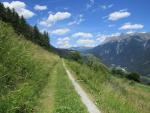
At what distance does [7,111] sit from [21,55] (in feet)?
15.0

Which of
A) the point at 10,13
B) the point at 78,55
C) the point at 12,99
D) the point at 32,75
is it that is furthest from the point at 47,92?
the point at 78,55

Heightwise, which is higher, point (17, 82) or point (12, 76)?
point (12, 76)

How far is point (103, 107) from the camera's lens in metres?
17.2

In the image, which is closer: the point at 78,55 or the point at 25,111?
the point at 25,111

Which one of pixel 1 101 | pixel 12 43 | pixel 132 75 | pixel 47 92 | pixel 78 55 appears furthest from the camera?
pixel 132 75

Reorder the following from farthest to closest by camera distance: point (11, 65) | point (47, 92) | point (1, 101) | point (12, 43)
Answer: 1. point (47, 92)
2. point (12, 43)
3. point (11, 65)
4. point (1, 101)

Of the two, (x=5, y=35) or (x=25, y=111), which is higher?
(x=5, y=35)

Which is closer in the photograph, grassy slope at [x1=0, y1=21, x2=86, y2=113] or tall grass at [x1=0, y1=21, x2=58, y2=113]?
tall grass at [x1=0, y1=21, x2=58, y2=113]

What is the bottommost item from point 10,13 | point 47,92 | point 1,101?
point 47,92

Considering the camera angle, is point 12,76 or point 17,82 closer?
point 12,76

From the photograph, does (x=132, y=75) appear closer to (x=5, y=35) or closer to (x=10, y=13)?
(x=10, y=13)

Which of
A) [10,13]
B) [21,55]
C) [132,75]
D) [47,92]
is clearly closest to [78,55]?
[10,13]

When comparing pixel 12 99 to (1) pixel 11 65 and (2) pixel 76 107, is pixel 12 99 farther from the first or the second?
(2) pixel 76 107

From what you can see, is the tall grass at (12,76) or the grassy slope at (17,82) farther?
the grassy slope at (17,82)
